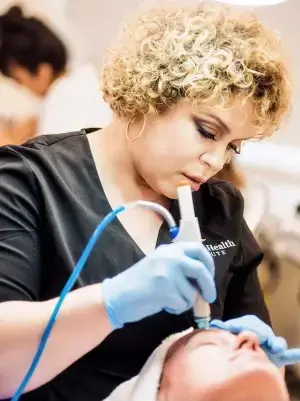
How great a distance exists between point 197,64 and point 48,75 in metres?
0.64

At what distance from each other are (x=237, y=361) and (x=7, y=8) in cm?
115

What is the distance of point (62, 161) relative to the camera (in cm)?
110

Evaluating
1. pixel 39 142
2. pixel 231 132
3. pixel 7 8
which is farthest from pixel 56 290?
pixel 7 8

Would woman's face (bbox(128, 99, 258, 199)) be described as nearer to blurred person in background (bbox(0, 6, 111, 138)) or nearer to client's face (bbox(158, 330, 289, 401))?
client's face (bbox(158, 330, 289, 401))

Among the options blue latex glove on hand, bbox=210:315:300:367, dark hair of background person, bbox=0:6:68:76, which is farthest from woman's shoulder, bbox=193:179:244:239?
dark hair of background person, bbox=0:6:68:76

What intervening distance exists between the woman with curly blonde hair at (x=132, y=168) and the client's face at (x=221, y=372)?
75 millimetres

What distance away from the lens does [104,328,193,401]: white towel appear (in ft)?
3.04

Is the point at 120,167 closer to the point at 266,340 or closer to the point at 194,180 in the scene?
the point at 194,180

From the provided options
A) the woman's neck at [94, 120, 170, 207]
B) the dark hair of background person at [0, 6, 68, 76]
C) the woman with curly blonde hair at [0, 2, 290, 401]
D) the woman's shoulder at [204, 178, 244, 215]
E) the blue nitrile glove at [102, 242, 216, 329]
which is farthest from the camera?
the dark hair of background person at [0, 6, 68, 76]

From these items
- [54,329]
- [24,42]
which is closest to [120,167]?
[54,329]

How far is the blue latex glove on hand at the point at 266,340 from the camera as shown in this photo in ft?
3.20

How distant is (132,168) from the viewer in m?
1.14

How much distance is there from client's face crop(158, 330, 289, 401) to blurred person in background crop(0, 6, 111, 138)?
83cm

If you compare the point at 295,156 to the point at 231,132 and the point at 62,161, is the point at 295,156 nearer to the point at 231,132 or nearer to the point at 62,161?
the point at 231,132
